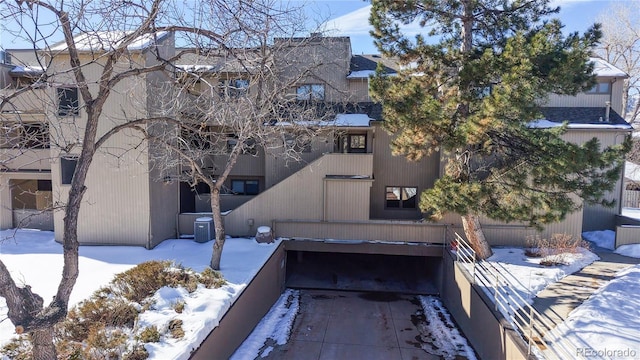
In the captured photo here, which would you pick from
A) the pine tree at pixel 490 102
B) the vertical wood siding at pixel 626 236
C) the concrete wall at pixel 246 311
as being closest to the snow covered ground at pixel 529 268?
the pine tree at pixel 490 102

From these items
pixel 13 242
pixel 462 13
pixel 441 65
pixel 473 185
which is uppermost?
pixel 462 13

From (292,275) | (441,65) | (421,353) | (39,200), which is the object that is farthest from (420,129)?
(39,200)

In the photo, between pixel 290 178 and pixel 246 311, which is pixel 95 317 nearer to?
pixel 246 311

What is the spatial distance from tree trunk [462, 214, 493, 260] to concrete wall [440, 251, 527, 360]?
0.85 m

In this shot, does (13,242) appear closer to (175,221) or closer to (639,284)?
(175,221)

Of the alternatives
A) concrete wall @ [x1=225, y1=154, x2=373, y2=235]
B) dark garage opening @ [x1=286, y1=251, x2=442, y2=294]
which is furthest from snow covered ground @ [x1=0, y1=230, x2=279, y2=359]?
dark garage opening @ [x1=286, y1=251, x2=442, y2=294]

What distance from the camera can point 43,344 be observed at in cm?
512

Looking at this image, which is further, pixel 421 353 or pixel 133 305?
pixel 421 353

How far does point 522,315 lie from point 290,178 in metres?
8.47

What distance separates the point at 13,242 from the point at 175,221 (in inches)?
212

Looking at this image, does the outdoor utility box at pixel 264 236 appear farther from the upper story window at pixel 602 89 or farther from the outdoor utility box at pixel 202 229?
the upper story window at pixel 602 89

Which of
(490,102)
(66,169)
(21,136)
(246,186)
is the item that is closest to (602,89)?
(490,102)

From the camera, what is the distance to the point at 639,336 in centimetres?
622

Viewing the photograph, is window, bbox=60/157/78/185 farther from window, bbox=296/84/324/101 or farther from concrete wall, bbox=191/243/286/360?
window, bbox=296/84/324/101
